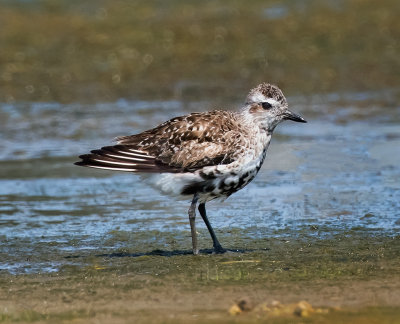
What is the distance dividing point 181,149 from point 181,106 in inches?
326

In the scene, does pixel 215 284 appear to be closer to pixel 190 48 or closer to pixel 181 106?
pixel 181 106

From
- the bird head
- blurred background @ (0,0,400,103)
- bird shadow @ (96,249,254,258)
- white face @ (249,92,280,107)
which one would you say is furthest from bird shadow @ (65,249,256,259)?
blurred background @ (0,0,400,103)

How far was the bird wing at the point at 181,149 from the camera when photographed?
8.34 metres

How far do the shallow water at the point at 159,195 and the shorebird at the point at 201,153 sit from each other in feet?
2.35

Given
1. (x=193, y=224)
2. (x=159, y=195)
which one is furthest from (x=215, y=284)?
(x=159, y=195)

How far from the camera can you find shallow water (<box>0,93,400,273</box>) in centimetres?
913

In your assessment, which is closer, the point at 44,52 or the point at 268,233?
the point at 268,233

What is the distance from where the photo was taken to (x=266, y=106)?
870 cm

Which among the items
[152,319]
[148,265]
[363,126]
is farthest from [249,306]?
[363,126]

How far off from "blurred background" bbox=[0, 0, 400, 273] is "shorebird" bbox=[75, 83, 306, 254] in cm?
75

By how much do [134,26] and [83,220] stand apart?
1128 centimetres

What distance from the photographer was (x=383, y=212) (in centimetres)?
990

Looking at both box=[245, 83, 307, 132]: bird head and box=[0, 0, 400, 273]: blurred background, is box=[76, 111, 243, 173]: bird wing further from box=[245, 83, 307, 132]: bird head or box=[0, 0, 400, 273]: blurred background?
box=[0, 0, 400, 273]: blurred background

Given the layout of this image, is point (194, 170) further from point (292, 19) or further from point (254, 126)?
point (292, 19)
